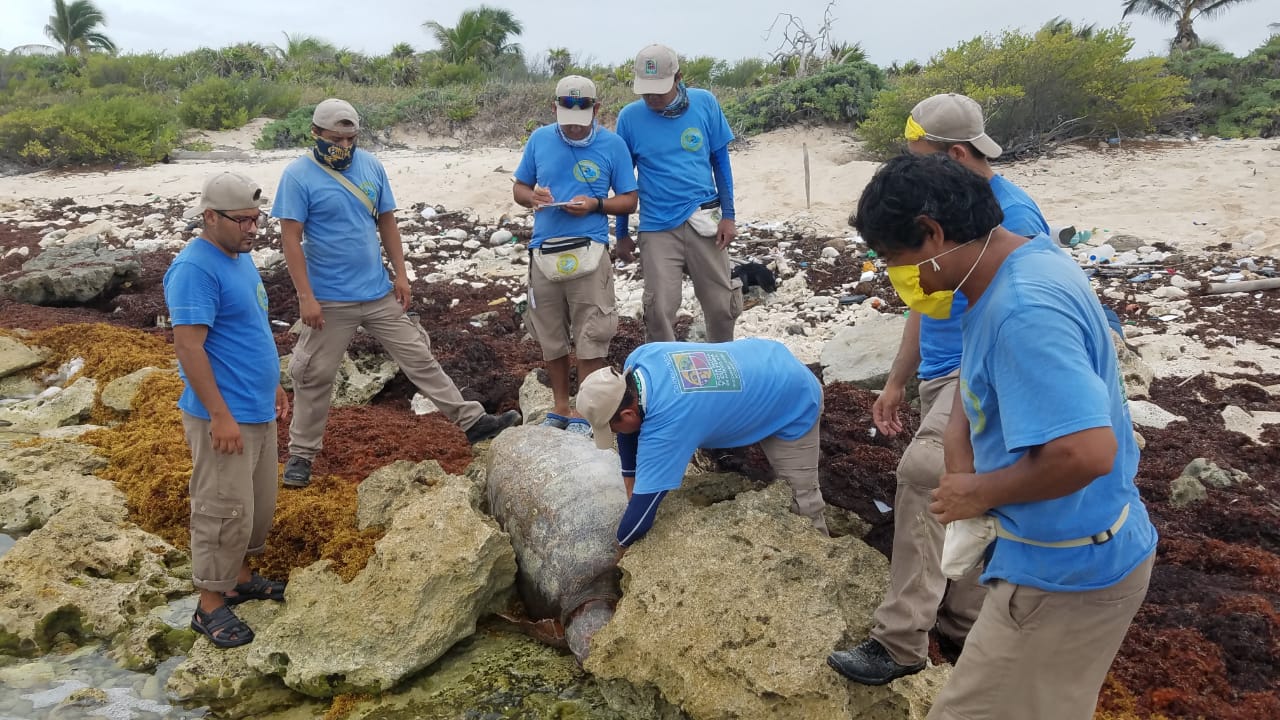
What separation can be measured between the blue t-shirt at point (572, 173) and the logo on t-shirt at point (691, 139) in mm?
346

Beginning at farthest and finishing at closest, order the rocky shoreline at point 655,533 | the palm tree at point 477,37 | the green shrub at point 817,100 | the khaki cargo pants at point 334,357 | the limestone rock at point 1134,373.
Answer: the palm tree at point 477,37, the green shrub at point 817,100, the limestone rock at point 1134,373, the khaki cargo pants at point 334,357, the rocky shoreline at point 655,533

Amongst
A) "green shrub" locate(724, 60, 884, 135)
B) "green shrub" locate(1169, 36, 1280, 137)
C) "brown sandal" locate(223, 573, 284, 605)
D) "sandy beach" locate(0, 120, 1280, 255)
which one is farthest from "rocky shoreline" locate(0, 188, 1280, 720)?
"green shrub" locate(724, 60, 884, 135)

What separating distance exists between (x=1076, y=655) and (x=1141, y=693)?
1505 millimetres

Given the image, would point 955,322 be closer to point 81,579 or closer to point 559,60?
point 81,579

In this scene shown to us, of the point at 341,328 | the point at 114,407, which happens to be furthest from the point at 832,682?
the point at 114,407

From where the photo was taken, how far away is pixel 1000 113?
40.7ft

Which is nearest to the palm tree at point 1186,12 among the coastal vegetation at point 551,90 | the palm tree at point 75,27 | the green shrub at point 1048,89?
the coastal vegetation at point 551,90

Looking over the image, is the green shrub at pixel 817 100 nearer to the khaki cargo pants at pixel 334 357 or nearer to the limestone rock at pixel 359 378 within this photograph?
the limestone rock at pixel 359 378

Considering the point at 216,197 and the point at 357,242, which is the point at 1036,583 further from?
the point at 357,242

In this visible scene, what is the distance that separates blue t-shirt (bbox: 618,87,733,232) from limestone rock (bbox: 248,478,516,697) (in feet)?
7.05

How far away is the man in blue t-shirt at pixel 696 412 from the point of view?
334 centimetres

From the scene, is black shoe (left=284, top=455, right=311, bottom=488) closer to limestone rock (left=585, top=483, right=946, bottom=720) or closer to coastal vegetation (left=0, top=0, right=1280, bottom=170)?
→ limestone rock (left=585, top=483, right=946, bottom=720)

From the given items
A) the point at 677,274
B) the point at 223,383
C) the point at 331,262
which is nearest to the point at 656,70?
the point at 677,274

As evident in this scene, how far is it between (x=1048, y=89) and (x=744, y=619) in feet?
38.5
